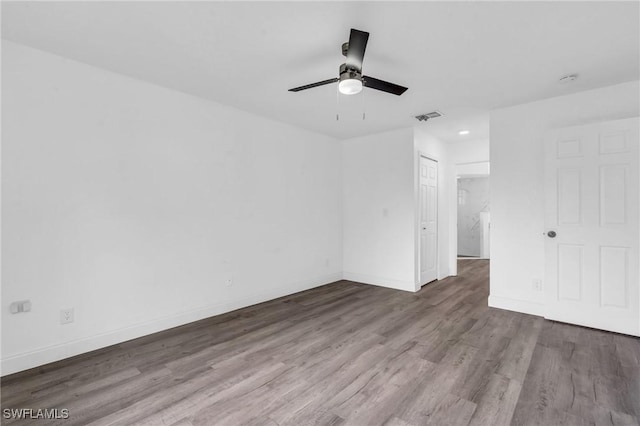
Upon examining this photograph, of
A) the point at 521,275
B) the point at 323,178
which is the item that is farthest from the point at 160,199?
the point at 521,275

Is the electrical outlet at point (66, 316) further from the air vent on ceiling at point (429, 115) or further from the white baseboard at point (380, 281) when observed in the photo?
the air vent on ceiling at point (429, 115)

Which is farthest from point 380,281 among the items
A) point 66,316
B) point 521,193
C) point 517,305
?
point 66,316

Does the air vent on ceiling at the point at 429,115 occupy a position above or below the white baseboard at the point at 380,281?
above

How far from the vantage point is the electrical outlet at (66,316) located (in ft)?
8.21

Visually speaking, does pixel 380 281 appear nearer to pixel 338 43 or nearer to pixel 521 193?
pixel 521 193

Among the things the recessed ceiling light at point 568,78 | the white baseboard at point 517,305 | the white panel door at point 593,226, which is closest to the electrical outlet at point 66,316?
the white baseboard at point 517,305

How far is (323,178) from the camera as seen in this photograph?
16.8 ft

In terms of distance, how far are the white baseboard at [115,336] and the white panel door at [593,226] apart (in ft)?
11.6

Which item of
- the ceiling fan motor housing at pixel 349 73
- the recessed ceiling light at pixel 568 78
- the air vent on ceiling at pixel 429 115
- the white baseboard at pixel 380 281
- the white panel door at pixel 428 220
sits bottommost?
the white baseboard at pixel 380 281

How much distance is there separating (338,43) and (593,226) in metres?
3.26

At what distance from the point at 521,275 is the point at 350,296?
2.24 m

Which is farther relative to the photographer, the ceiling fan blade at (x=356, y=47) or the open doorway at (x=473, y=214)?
the open doorway at (x=473, y=214)

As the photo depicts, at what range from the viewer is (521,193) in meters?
3.62

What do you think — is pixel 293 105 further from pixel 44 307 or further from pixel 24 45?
pixel 44 307
